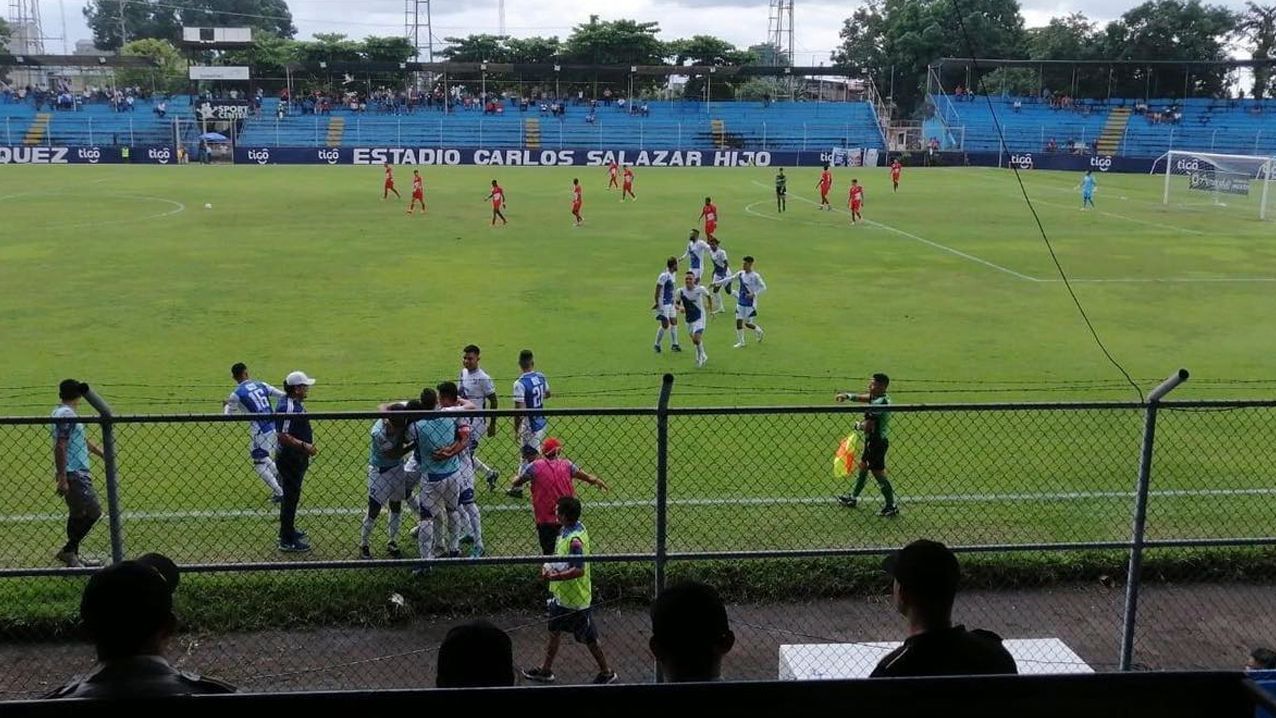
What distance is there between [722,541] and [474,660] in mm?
6812

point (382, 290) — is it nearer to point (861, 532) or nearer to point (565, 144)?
point (861, 532)

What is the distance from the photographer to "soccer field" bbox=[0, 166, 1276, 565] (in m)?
11.1

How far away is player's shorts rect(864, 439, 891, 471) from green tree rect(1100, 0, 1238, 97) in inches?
3226

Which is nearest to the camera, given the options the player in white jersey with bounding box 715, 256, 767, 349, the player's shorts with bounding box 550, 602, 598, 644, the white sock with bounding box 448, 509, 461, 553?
the player's shorts with bounding box 550, 602, 598, 644

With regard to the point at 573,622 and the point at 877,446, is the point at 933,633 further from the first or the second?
the point at 877,446

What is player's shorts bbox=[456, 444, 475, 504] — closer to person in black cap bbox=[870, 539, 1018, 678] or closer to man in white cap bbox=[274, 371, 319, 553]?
man in white cap bbox=[274, 371, 319, 553]

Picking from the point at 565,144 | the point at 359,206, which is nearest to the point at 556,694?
the point at 359,206

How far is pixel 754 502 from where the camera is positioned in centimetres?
1124

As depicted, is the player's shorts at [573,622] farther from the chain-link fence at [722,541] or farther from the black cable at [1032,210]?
the black cable at [1032,210]

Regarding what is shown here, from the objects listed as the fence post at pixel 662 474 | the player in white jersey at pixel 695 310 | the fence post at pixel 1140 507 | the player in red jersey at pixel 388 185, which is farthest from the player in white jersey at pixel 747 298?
the player in red jersey at pixel 388 185

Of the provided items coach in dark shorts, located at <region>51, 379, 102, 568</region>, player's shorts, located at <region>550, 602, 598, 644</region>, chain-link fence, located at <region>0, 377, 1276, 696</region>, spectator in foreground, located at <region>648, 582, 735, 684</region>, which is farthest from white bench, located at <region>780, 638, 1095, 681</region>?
coach in dark shorts, located at <region>51, 379, 102, 568</region>

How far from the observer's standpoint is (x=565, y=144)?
Answer: 75562mm

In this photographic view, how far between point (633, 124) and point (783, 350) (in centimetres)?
6263

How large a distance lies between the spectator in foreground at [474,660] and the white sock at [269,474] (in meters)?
8.15
